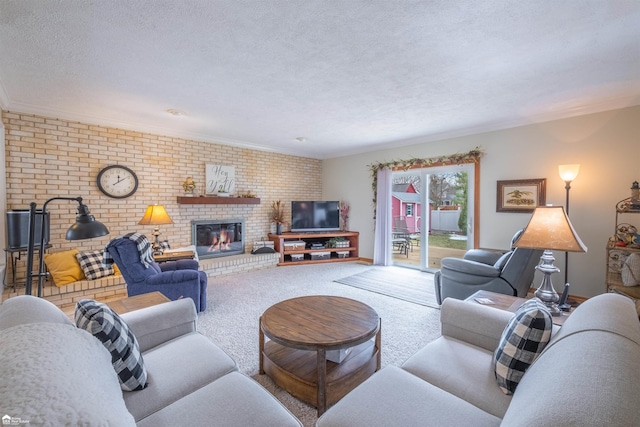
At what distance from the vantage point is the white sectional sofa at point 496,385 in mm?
674

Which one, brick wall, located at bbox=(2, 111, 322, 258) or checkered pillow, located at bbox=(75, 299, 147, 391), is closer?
checkered pillow, located at bbox=(75, 299, 147, 391)

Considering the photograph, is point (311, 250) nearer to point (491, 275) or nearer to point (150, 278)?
point (150, 278)

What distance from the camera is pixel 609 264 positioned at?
309 centimetres

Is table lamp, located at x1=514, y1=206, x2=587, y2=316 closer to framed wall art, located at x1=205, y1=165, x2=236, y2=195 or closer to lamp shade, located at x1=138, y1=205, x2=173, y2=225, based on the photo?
lamp shade, located at x1=138, y1=205, x2=173, y2=225

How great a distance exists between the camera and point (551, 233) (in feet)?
5.94

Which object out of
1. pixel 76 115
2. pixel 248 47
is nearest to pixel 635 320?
pixel 248 47

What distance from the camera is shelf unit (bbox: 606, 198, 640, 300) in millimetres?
2855

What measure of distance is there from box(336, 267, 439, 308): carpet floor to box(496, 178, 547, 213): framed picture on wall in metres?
1.63

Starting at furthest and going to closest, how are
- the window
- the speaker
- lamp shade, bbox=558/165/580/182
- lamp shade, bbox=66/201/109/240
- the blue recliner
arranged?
the window → lamp shade, bbox=558/165/580/182 → the speaker → the blue recliner → lamp shade, bbox=66/201/109/240

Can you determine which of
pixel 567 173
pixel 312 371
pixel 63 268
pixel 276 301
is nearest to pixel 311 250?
pixel 276 301

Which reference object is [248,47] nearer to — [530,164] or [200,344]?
Answer: [200,344]

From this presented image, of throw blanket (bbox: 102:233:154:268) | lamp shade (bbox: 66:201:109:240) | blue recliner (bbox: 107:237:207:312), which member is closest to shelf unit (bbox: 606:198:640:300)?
blue recliner (bbox: 107:237:207:312)

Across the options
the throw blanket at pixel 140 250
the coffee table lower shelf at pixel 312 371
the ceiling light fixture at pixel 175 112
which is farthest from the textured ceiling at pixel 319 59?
the coffee table lower shelf at pixel 312 371

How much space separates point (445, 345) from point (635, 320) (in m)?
0.82
